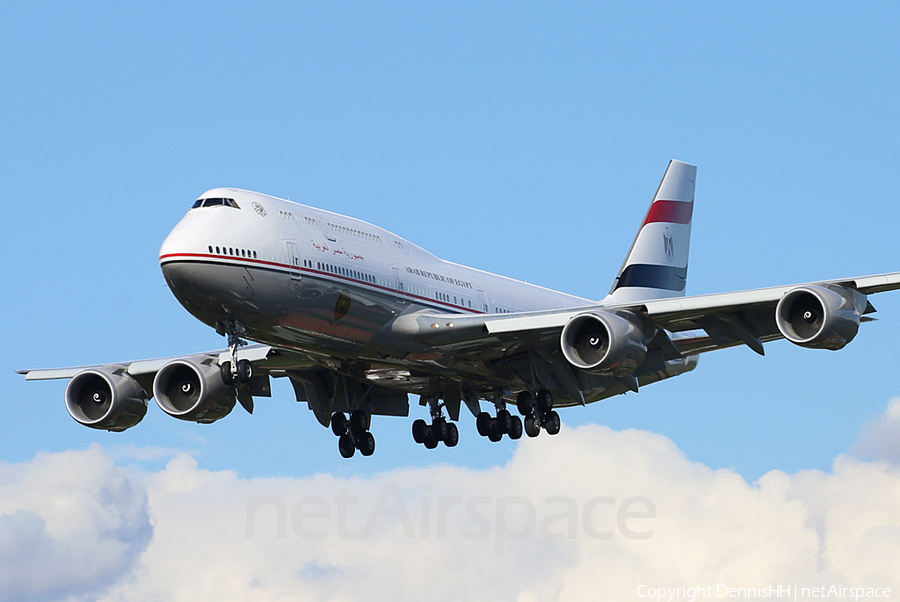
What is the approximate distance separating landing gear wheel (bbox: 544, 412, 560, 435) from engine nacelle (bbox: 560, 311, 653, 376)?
492cm

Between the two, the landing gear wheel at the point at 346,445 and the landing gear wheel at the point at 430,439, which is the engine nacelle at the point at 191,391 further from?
the landing gear wheel at the point at 430,439

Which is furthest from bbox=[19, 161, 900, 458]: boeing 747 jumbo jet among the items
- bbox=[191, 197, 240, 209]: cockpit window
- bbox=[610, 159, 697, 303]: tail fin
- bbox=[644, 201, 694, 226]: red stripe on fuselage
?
bbox=[644, 201, 694, 226]: red stripe on fuselage

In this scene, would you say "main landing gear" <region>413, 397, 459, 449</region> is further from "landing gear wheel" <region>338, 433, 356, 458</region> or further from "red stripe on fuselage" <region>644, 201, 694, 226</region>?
"red stripe on fuselage" <region>644, 201, 694, 226</region>

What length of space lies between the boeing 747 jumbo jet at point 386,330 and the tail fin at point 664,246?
5.10m

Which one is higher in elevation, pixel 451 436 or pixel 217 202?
pixel 217 202

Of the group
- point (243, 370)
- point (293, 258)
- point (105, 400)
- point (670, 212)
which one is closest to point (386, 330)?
point (293, 258)

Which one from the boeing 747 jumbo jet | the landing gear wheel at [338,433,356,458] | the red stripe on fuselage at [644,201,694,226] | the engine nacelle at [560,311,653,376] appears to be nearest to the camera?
the boeing 747 jumbo jet

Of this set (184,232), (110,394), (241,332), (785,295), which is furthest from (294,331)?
(785,295)

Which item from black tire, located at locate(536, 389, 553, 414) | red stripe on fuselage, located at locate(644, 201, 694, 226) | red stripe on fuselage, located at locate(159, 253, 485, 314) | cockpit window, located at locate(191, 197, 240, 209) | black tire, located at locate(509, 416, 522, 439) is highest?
red stripe on fuselage, located at locate(644, 201, 694, 226)

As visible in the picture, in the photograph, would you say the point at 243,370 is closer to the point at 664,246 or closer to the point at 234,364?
the point at 234,364

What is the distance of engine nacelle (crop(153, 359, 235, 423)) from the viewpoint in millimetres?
36000

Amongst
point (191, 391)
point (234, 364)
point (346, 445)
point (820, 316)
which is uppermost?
point (234, 364)

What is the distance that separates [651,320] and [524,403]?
20.9ft

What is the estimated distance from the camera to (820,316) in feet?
99.2
